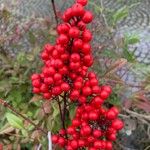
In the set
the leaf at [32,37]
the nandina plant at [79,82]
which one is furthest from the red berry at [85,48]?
the leaf at [32,37]

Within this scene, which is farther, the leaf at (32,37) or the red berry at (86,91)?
the leaf at (32,37)

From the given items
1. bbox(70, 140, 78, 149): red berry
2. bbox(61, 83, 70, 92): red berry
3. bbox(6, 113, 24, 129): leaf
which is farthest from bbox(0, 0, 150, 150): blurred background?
bbox(61, 83, 70, 92): red berry

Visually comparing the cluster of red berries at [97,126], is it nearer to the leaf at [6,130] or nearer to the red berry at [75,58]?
the red berry at [75,58]

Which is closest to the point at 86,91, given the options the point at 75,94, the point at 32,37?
the point at 75,94

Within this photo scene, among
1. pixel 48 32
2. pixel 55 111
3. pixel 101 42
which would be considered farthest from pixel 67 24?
pixel 101 42

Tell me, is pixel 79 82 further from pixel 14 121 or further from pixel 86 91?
pixel 14 121

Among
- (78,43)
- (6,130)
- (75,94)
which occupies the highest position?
(78,43)
